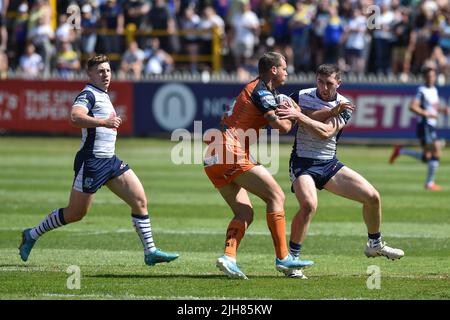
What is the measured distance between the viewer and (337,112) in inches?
436

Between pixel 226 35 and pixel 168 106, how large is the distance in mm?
3099

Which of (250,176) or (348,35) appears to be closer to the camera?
(250,176)

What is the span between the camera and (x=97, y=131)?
449 inches

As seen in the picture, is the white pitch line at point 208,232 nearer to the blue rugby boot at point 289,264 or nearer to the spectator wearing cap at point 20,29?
the blue rugby boot at point 289,264

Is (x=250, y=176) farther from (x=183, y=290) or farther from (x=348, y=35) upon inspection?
(x=348, y=35)

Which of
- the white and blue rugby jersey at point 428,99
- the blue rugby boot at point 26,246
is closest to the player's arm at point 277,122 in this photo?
the blue rugby boot at point 26,246

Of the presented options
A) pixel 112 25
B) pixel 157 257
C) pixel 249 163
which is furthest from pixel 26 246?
pixel 112 25

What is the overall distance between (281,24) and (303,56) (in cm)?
117

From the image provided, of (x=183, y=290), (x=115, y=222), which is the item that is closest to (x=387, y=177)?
(x=115, y=222)

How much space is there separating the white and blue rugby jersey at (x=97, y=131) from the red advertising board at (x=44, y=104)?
22.0 metres

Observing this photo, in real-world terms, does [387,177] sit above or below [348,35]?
below

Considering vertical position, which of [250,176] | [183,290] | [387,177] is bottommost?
[387,177]

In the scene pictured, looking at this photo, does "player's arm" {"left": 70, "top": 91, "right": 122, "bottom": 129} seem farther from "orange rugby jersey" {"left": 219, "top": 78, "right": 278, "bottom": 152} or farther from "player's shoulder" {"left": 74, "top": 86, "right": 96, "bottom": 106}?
"orange rugby jersey" {"left": 219, "top": 78, "right": 278, "bottom": 152}

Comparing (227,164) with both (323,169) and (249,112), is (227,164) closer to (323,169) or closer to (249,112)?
(249,112)
